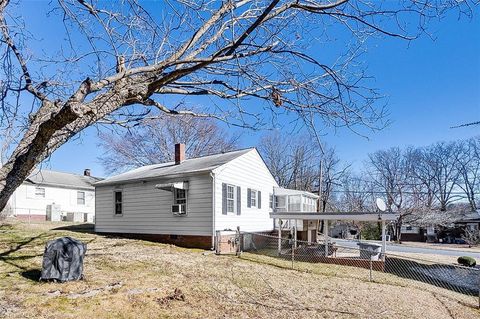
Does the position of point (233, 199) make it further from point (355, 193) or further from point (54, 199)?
point (355, 193)

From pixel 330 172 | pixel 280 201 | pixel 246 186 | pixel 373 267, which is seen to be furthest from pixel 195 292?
pixel 330 172

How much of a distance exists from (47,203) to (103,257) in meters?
22.3

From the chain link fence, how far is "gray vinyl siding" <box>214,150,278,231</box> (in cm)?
90

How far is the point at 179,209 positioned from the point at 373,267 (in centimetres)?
807

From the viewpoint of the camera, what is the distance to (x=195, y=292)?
24.0ft

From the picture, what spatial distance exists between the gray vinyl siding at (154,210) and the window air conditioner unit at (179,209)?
0.18m

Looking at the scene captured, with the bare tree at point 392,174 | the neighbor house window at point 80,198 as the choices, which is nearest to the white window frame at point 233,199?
the neighbor house window at point 80,198

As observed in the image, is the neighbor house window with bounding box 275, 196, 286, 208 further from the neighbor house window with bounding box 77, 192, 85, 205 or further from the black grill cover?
the neighbor house window with bounding box 77, 192, 85, 205

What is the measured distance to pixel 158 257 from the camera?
1132 centimetres

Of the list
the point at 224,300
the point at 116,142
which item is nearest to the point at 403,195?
the point at 116,142

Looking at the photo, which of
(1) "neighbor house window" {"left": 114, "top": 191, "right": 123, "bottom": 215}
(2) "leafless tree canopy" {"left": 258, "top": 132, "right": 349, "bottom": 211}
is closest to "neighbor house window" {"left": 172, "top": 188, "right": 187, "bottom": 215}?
(1) "neighbor house window" {"left": 114, "top": 191, "right": 123, "bottom": 215}

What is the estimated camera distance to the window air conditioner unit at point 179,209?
14.9 metres

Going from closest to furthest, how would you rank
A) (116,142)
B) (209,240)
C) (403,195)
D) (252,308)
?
(252,308), (209,240), (116,142), (403,195)

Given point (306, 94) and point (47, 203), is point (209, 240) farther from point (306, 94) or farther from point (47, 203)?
point (47, 203)
